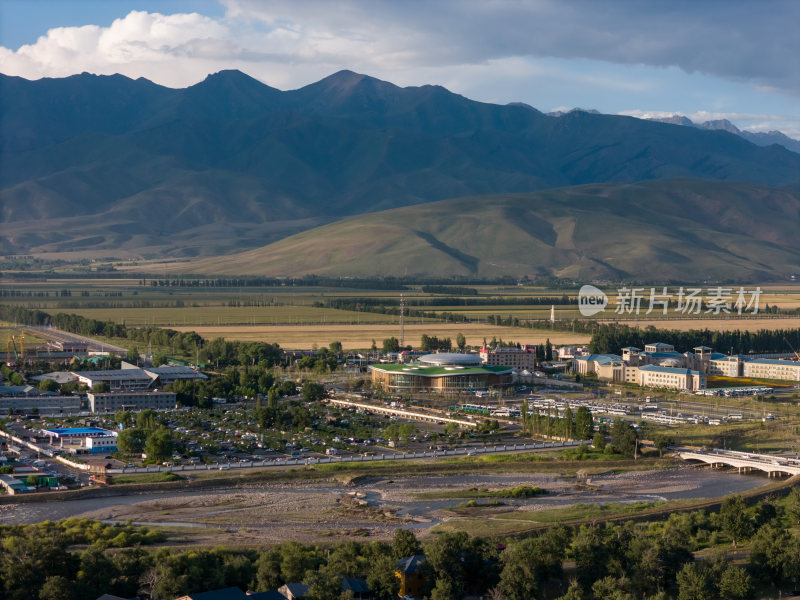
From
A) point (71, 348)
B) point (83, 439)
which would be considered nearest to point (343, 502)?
point (83, 439)

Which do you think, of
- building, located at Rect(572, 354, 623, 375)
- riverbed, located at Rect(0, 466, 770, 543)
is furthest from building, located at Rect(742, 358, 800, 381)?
riverbed, located at Rect(0, 466, 770, 543)

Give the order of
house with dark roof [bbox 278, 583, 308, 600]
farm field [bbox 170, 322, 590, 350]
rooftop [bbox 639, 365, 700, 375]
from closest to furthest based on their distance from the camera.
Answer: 1. house with dark roof [bbox 278, 583, 308, 600]
2. rooftop [bbox 639, 365, 700, 375]
3. farm field [bbox 170, 322, 590, 350]

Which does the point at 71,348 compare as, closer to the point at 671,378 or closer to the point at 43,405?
the point at 43,405

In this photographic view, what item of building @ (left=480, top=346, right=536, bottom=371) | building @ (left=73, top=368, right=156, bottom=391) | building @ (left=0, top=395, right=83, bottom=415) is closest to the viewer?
building @ (left=0, top=395, right=83, bottom=415)

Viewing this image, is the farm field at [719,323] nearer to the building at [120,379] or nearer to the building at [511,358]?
the building at [511,358]

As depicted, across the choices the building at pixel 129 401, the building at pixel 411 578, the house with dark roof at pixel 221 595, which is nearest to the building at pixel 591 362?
the building at pixel 129 401

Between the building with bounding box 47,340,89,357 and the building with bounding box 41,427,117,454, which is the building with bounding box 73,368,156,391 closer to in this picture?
the building with bounding box 41,427,117,454

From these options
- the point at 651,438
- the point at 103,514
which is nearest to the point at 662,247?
the point at 651,438
